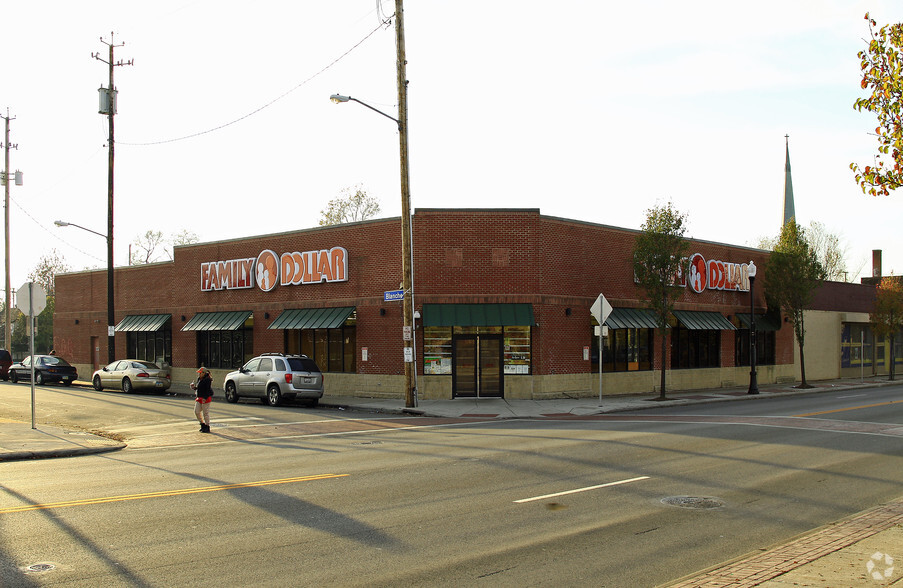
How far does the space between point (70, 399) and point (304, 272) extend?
32.7ft

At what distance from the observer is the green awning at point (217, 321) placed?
107 ft

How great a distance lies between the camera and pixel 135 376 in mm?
31391

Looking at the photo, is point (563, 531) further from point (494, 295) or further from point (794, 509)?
point (494, 295)

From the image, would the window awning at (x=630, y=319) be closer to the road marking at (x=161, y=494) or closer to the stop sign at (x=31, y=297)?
the road marking at (x=161, y=494)

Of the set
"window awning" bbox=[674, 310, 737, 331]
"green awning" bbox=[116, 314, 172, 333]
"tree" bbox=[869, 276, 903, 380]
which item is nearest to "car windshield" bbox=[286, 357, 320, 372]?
"green awning" bbox=[116, 314, 172, 333]

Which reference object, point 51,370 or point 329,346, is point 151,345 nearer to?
point 51,370

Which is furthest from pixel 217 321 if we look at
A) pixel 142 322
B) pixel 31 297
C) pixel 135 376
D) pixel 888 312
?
pixel 888 312

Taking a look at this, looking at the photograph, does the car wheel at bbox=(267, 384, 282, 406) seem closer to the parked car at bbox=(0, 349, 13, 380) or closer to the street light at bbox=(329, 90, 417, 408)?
the street light at bbox=(329, 90, 417, 408)

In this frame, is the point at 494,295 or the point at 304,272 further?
the point at 304,272

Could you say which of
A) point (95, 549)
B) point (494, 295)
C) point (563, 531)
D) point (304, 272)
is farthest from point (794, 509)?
point (304, 272)

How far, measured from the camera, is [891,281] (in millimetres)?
42406

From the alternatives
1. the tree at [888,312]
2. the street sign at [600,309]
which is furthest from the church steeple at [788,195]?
the street sign at [600,309]

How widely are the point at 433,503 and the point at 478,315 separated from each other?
17.1m

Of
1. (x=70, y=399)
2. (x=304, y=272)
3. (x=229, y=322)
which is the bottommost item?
(x=70, y=399)
